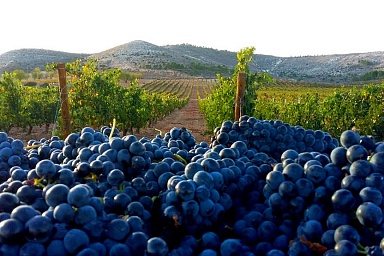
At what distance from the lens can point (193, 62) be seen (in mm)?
122812

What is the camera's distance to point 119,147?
1945 mm

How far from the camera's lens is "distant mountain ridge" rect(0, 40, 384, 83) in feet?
351

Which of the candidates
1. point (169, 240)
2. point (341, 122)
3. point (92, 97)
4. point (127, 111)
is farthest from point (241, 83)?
point (127, 111)

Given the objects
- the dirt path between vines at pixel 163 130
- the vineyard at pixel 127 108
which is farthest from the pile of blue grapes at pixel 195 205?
the dirt path between vines at pixel 163 130

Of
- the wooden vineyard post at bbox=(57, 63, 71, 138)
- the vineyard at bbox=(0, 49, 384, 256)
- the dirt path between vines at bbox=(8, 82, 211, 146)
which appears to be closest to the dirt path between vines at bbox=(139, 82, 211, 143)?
the dirt path between vines at bbox=(8, 82, 211, 146)

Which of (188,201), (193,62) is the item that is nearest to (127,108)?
(188,201)

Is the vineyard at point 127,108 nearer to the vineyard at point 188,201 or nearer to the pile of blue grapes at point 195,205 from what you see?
the vineyard at point 188,201

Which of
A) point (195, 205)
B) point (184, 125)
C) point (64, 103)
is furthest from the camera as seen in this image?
point (184, 125)

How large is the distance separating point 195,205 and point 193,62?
123425mm

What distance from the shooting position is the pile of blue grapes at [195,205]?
4.35 feet

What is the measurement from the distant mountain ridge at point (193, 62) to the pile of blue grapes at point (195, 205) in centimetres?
9372

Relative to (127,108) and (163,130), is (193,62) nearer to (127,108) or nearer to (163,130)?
(163,130)

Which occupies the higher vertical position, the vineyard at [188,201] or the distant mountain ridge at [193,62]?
the distant mountain ridge at [193,62]

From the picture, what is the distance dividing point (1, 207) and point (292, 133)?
193 centimetres
